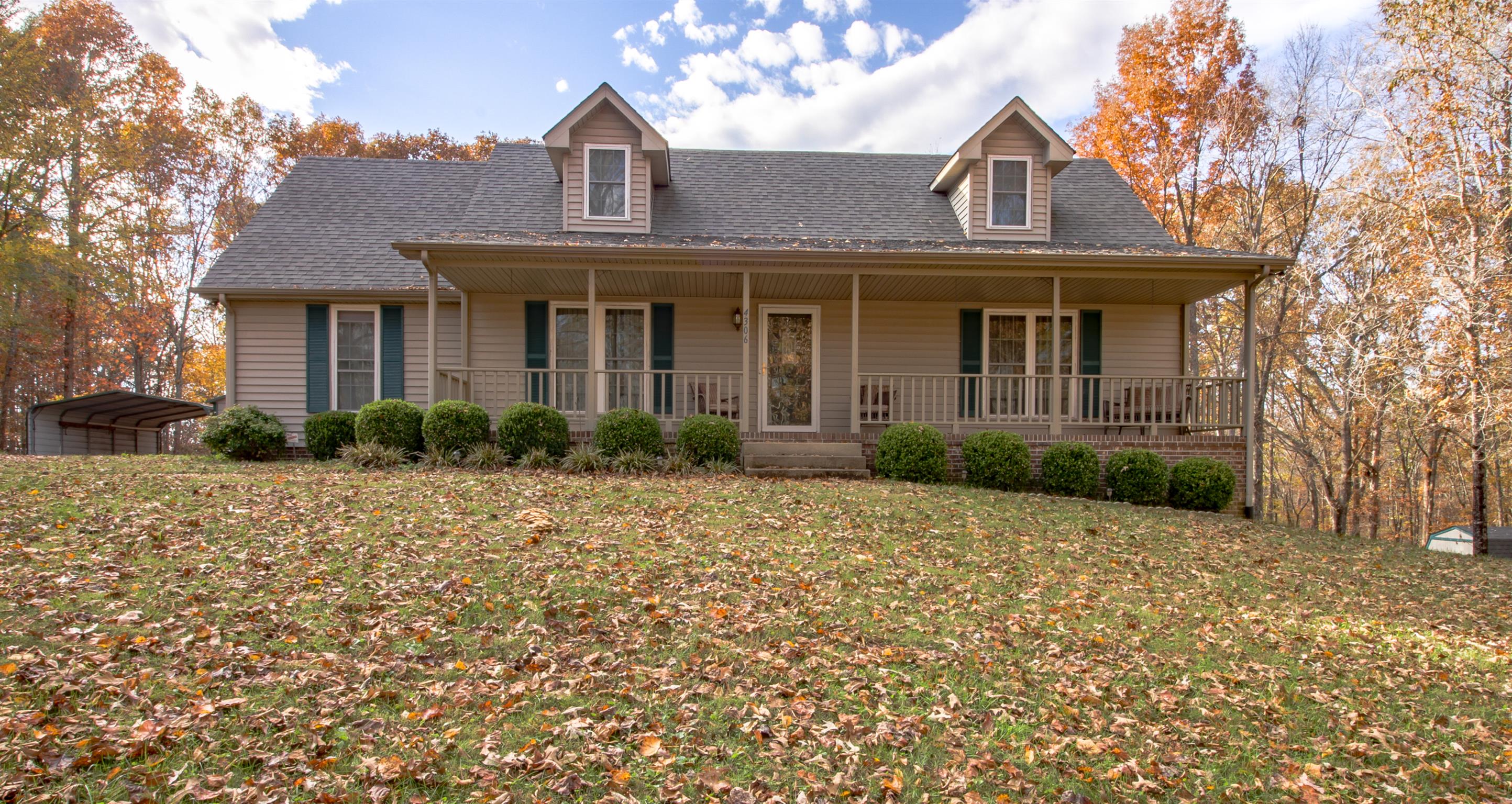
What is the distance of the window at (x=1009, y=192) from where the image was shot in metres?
12.6

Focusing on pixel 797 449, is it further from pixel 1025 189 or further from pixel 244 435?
pixel 244 435

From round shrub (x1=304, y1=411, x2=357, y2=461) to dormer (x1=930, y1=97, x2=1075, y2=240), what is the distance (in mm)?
10550

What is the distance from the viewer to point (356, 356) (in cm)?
1208

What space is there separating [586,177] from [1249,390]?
428 inches

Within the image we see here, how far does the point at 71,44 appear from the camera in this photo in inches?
754

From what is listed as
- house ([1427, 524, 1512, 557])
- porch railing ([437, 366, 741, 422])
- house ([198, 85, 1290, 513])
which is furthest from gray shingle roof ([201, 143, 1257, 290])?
house ([1427, 524, 1512, 557])

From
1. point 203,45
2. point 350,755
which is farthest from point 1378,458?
point 203,45

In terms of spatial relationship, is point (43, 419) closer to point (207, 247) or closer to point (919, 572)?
point (207, 247)

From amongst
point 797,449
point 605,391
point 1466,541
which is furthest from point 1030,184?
point 1466,541

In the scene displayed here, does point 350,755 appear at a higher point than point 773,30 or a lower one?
lower

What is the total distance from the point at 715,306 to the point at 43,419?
11598 mm

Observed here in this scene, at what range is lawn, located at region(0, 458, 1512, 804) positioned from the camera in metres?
2.91

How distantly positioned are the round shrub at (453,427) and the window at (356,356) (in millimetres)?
2810

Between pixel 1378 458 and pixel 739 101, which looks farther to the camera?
pixel 739 101
